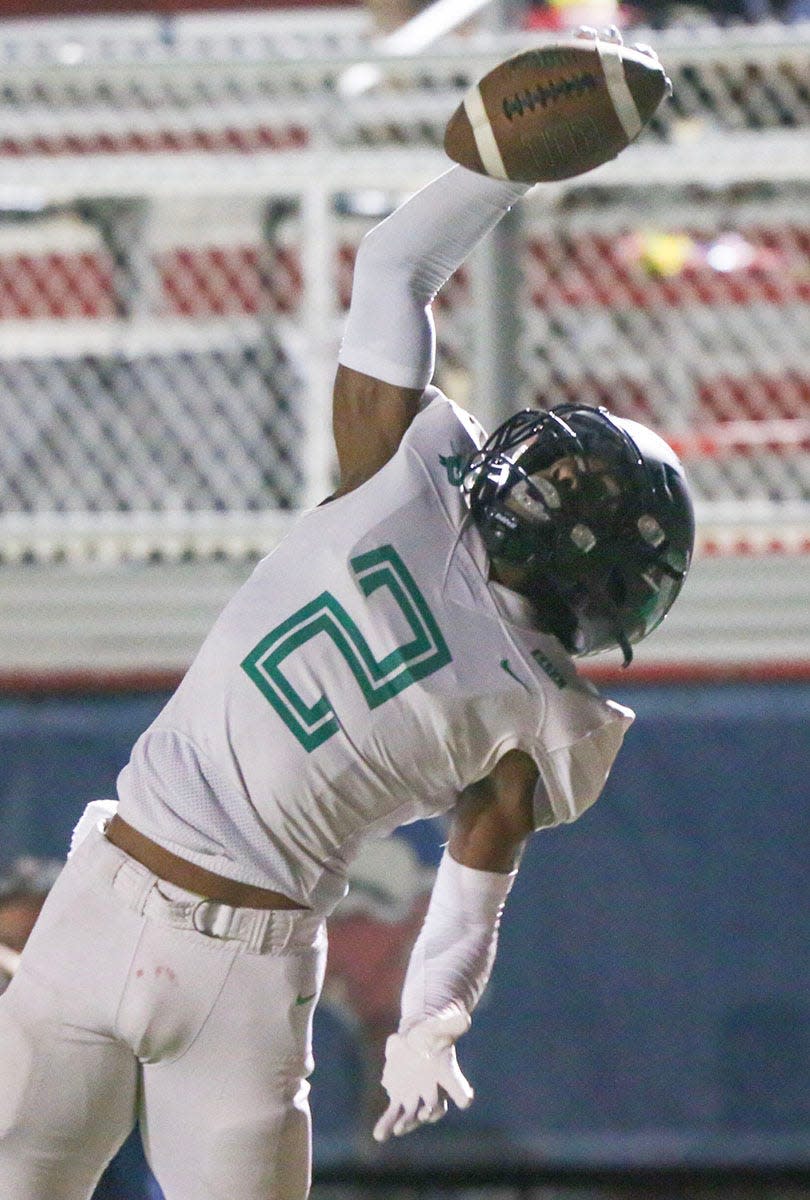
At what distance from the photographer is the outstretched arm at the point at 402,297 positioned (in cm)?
240

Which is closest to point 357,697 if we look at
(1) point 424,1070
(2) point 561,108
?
(1) point 424,1070

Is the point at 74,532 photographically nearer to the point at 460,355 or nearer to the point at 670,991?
the point at 460,355

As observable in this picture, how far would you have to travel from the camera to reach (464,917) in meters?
2.46

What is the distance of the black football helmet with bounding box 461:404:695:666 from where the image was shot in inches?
93.6

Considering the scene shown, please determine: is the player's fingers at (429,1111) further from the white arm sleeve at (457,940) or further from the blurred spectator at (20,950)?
the blurred spectator at (20,950)

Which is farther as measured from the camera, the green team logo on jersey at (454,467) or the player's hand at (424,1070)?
the green team logo on jersey at (454,467)

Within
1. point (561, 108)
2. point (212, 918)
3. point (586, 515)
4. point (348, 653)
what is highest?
point (561, 108)

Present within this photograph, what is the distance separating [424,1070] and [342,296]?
10.6 feet

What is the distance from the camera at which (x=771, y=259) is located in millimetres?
5102

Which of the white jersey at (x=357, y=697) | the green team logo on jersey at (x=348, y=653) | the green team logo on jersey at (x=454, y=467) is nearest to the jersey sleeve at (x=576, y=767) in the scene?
the white jersey at (x=357, y=697)

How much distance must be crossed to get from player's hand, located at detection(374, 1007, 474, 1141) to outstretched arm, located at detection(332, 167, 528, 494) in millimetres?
698

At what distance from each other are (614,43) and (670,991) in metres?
2.89

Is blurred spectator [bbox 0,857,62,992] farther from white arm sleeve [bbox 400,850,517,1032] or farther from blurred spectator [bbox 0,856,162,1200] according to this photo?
white arm sleeve [bbox 400,850,517,1032]

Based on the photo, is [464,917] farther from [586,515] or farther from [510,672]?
[586,515]
